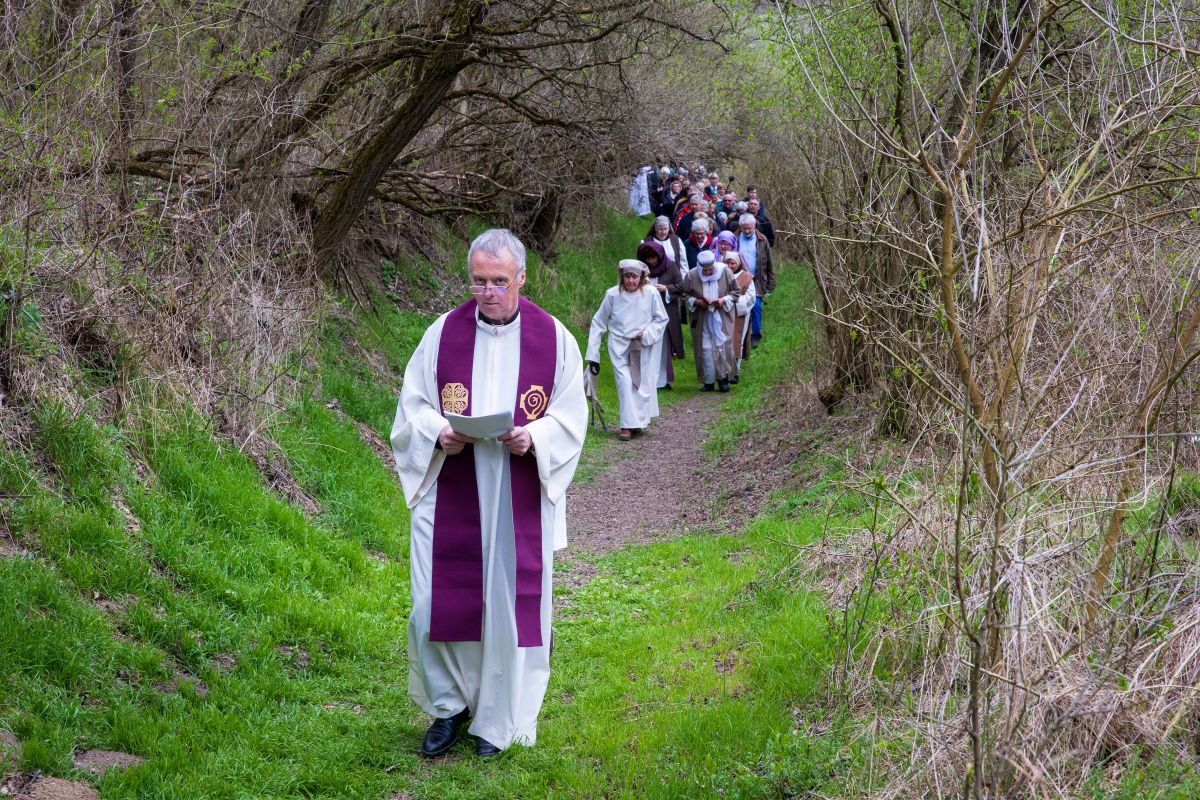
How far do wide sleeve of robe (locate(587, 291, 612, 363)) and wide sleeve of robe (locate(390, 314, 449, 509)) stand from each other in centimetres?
768

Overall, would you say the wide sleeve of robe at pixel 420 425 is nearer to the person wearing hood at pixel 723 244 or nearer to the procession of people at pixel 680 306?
the procession of people at pixel 680 306

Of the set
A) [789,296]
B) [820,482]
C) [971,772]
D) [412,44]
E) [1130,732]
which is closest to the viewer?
[971,772]

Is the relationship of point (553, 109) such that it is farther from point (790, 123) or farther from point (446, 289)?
point (446, 289)

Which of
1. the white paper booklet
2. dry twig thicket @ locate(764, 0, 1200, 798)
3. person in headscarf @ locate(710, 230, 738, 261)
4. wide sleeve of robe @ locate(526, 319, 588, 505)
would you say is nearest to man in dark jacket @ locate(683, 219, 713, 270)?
person in headscarf @ locate(710, 230, 738, 261)

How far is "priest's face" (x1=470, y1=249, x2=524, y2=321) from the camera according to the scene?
207 inches

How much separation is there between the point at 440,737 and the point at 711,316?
11.6 m

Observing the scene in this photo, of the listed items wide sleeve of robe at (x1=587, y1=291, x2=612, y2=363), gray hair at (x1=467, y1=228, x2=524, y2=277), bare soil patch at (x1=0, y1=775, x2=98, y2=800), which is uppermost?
gray hair at (x1=467, y1=228, x2=524, y2=277)

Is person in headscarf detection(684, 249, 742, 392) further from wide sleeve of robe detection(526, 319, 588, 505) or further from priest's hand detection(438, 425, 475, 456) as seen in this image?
priest's hand detection(438, 425, 475, 456)

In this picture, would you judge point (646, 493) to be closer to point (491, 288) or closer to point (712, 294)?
point (712, 294)

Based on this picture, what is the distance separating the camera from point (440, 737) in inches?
210

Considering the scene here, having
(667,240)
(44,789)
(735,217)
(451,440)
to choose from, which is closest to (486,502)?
(451,440)

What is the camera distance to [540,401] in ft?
18.1

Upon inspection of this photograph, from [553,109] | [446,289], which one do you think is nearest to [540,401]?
[553,109]

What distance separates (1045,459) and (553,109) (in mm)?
9585
